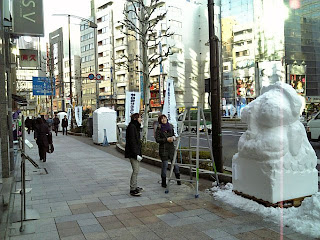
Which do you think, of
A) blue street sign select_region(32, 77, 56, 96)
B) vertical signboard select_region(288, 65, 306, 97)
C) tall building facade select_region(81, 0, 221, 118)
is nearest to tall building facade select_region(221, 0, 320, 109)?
vertical signboard select_region(288, 65, 306, 97)

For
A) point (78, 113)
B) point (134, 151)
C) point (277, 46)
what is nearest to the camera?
point (134, 151)

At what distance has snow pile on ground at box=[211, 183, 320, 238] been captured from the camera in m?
4.42

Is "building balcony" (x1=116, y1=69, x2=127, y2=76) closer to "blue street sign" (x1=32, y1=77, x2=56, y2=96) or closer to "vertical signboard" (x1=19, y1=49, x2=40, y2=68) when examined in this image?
"blue street sign" (x1=32, y1=77, x2=56, y2=96)

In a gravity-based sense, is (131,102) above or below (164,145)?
above

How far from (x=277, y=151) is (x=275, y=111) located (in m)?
0.71

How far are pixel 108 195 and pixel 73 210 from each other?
45.0 inches

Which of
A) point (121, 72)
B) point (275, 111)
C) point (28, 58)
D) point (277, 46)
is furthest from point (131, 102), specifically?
point (121, 72)

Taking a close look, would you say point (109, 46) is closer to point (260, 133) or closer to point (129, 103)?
point (129, 103)

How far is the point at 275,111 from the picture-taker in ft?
17.5

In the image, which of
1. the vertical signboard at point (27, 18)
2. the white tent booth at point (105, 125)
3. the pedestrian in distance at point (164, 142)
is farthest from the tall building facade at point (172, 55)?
the pedestrian in distance at point (164, 142)

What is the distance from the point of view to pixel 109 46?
230ft

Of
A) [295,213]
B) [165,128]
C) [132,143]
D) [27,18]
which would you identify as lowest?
[295,213]

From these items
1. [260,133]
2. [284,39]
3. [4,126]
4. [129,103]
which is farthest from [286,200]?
[284,39]

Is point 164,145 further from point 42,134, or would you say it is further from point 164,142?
point 42,134
